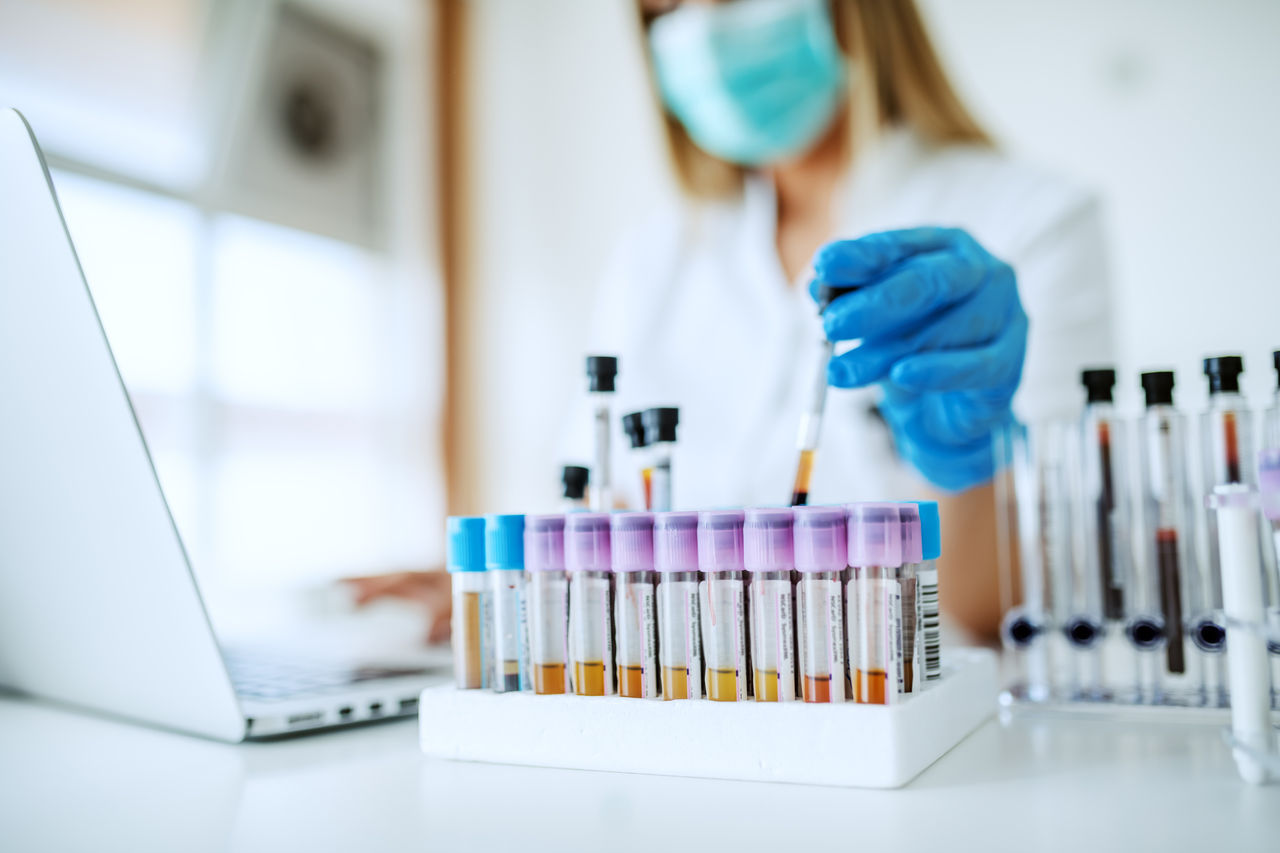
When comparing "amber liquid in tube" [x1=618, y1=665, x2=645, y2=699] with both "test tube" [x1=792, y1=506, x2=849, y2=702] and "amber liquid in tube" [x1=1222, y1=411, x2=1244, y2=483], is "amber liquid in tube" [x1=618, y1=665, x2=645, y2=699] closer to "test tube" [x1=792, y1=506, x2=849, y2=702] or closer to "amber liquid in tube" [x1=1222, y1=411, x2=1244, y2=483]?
"test tube" [x1=792, y1=506, x2=849, y2=702]

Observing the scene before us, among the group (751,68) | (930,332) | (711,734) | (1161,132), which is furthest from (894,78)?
(711,734)

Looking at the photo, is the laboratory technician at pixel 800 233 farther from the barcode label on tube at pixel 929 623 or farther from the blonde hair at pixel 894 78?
the barcode label on tube at pixel 929 623

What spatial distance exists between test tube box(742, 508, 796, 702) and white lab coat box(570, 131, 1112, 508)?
840 mm

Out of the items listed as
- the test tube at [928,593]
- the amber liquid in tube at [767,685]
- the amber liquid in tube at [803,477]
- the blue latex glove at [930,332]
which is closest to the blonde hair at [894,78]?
the blue latex glove at [930,332]

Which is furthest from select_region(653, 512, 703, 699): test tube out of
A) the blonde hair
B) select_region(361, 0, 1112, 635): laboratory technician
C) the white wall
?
the blonde hair

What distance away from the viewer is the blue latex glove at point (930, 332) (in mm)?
779

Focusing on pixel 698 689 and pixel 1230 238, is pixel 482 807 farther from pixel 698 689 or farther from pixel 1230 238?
pixel 1230 238

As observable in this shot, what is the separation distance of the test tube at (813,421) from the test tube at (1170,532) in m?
0.25

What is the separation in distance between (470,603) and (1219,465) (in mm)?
588

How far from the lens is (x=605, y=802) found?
53 centimetres

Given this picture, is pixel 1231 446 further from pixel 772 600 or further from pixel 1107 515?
pixel 772 600

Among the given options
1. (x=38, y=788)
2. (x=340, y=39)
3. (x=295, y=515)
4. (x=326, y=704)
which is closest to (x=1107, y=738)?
(x=326, y=704)

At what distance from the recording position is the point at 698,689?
0.60 m

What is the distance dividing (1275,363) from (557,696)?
57cm
